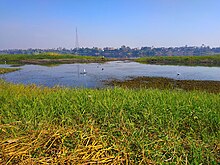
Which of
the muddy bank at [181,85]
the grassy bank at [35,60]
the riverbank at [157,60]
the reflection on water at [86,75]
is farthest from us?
the grassy bank at [35,60]

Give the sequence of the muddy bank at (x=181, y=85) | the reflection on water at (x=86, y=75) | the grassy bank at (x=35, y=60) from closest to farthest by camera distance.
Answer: the muddy bank at (x=181, y=85) < the reflection on water at (x=86, y=75) < the grassy bank at (x=35, y=60)

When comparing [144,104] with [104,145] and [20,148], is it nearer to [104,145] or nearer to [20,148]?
[104,145]

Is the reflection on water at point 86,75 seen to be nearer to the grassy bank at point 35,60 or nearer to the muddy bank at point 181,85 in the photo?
the muddy bank at point 181,85

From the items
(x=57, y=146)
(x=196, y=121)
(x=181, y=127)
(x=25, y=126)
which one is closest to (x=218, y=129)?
(x=196, y=121)

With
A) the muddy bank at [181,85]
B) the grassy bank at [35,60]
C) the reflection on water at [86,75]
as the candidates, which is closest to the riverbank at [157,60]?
the grassy bank at [35,60]

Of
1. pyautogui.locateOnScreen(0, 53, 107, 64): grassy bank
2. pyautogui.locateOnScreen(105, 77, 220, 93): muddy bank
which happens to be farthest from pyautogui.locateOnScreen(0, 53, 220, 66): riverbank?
pyautogui.locateOnScreen(105, 77, 220, 93): muddy bank

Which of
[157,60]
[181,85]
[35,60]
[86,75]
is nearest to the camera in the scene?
[181,85]

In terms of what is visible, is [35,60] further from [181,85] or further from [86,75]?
[181,85]

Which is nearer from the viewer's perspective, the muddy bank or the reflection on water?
the muddy bank

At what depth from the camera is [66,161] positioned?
98.0 inches

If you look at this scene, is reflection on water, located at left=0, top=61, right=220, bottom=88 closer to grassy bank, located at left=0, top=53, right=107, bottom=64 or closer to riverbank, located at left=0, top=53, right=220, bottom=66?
riverbank, located at left=0, top=53, right=220, bottom=66

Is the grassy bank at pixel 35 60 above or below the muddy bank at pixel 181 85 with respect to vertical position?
above

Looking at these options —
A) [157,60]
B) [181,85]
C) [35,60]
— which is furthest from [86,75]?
[157,60]

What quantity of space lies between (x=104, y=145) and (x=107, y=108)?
250cm
